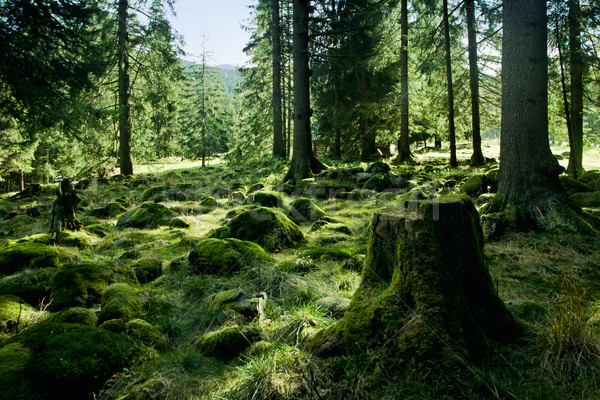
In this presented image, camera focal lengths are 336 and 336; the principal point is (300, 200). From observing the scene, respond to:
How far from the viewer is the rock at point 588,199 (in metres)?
7.08

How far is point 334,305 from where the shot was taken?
3043 millimetres

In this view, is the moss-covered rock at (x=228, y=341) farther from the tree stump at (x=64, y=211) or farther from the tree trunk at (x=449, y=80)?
the tree trunk at (x=449, y=80)

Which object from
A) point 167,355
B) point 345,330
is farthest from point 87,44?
point 345,330

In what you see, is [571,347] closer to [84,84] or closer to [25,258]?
[25,258]

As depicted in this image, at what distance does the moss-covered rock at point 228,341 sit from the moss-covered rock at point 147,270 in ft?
6.91

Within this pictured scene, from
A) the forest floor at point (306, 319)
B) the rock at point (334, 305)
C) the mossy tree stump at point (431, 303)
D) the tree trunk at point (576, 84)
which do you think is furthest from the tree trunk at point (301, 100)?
the mossy tree stump at point (431, 303)

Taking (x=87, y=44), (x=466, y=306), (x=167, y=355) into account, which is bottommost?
(x=167, y=355)

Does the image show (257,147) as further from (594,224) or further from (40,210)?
(594,224)

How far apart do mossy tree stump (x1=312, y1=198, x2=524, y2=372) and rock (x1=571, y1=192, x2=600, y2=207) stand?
6.58 m

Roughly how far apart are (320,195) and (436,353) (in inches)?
324

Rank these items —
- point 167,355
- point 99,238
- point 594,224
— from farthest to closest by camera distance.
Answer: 1. point 99,238
2. point 594,224
3. point 167,355

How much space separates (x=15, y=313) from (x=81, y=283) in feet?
2.19

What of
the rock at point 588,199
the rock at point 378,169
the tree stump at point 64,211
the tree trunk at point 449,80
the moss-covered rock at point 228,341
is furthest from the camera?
the tree trunk at point 449,80

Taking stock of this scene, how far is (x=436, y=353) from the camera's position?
1964 millimetres
